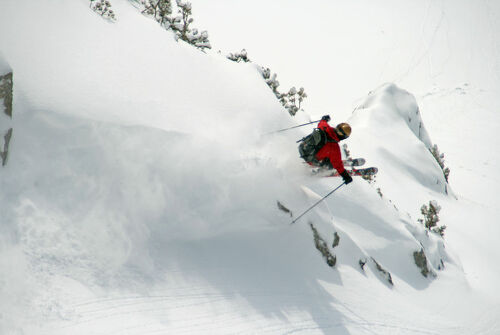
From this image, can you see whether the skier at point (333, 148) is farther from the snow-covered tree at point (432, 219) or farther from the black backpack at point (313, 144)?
the snow-covered tree at point (432, 219)

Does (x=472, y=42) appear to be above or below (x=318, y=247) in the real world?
above

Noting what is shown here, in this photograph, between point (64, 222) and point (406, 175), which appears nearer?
point (64, 222)

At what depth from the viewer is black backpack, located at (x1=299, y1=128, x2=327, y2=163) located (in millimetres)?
7223

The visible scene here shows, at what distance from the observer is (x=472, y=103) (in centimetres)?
6575

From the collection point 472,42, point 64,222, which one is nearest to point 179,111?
point 64,222

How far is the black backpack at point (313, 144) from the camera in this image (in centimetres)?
722

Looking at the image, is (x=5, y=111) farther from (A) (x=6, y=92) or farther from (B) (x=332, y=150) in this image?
(B) (x=332, y=150)

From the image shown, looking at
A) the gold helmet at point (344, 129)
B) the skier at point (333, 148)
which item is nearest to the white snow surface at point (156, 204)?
the skier at point (333, 148)

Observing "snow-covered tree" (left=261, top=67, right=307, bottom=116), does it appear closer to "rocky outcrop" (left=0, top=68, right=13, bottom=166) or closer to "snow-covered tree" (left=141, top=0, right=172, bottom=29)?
"snow-covered tree" (left=141, top=0, right=172, bottom=29)

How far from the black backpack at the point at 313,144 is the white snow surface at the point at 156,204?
971 mm

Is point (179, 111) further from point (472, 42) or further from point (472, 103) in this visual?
point (472, 42)

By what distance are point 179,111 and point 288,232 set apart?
13.2ft

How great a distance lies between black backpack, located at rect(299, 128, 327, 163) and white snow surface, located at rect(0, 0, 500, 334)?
3.19 feet

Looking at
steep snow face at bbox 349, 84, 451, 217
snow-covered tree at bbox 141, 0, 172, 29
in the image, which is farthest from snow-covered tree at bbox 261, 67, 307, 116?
steep snow face at bbox 349, 84, 451, 217
